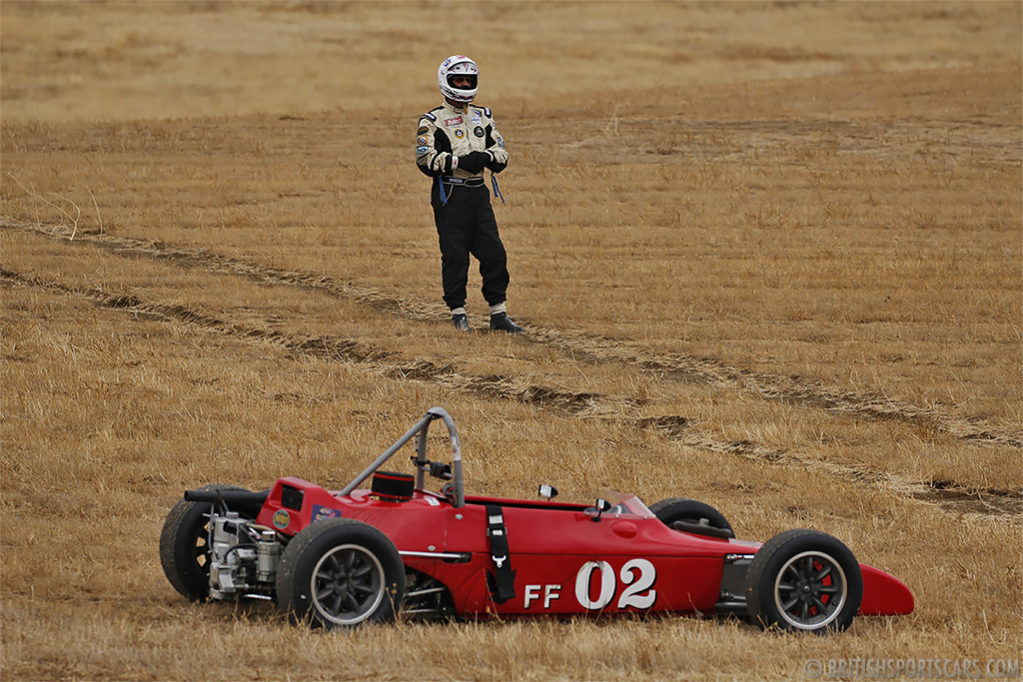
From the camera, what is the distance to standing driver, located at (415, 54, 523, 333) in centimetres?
1656

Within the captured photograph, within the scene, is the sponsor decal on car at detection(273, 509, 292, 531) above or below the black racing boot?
below

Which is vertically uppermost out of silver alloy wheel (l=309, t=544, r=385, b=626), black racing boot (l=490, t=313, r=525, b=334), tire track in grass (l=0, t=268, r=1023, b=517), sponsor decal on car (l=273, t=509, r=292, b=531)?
black racing boot (l=490, t=313, r=525, b=334)

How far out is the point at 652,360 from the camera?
16438 millimetres

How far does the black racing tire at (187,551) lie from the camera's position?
830cm

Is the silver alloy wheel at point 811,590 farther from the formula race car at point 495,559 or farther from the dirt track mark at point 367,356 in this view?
the dirt track mark at point 367,356

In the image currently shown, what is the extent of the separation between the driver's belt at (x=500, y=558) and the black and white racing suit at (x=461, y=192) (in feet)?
28.9

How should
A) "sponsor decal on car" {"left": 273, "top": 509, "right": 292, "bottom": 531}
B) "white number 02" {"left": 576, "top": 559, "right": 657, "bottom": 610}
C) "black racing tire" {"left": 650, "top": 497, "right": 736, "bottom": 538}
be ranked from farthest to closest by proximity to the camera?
"black racing tire" {"left": 650, "top": 497, "right": 736, "bottom": 538}
"white number 02" {"left": 576, "top": 559, "right": 657, "bottom": 610}
"sponsor decal on car" {"left": 273, "top": 509, "right": 292, "bottom": 531}

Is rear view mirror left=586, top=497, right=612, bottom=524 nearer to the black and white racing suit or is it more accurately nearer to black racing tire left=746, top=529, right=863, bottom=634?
black racing tire left=746, top=529, right=863, bottom=634

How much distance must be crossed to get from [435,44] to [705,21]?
1532cm

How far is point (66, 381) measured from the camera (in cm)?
1396

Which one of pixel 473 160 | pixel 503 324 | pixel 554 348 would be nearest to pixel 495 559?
pixel 554 348

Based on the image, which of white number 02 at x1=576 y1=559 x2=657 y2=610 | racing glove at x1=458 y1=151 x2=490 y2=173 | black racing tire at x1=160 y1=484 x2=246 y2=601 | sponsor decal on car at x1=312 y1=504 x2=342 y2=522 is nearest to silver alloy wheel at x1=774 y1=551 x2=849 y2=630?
white number 02 at x1=576 y1=559 x2=657 y2=610

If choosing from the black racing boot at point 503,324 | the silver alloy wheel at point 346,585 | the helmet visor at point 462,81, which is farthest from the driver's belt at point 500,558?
the black racing boot at point 503,324

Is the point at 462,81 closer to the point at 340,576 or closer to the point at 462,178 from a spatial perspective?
the point at 462,178
